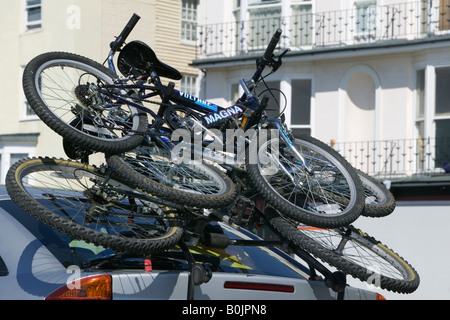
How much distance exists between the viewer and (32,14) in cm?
2727

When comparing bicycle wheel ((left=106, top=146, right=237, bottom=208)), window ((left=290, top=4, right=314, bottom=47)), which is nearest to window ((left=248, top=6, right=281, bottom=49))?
window ((left=290, top=4, right=314, bottom=47))

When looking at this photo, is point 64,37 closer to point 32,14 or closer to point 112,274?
point 32,14

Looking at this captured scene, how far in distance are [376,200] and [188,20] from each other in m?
21.5

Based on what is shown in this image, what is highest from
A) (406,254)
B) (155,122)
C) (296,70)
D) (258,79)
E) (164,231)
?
(296,70)

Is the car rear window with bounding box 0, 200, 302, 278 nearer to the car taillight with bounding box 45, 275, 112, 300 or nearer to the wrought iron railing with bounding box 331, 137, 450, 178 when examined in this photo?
the car taillight with bounding box 45, 275, 112, 300

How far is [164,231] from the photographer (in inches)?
187

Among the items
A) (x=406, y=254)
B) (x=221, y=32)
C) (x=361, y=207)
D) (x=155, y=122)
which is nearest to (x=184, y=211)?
(x=155, y=122)

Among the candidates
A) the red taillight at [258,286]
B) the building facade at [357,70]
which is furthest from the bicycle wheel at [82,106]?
the building facade at [357,70]

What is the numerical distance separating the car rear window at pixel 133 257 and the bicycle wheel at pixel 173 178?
1.04ft

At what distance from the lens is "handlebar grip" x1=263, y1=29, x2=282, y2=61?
6.00 metres

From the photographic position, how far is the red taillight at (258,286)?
425 centimetres

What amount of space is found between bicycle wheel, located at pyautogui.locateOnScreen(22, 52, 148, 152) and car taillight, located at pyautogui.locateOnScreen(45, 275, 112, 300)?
4.37 ft
